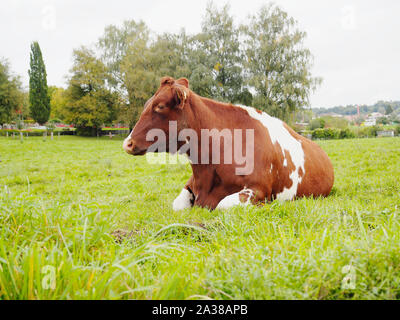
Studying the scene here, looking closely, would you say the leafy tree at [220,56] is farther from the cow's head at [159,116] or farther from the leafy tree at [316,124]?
the leafy tree at [316,124]

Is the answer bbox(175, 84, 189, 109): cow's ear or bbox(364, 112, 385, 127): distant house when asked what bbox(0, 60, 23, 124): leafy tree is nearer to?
bbox(175, 84, 189, 109): cow's ear

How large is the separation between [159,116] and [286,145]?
6.48 ft

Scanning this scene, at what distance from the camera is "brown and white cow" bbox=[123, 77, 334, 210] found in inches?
143

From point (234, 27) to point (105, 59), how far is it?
24.6m

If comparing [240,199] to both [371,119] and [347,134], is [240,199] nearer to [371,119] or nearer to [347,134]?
[347,134]

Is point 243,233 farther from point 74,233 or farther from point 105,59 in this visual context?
point 105,59

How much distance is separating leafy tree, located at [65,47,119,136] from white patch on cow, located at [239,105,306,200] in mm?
43028

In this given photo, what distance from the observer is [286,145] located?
429 centimetres

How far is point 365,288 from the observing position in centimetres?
122

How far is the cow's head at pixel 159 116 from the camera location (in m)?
3.63

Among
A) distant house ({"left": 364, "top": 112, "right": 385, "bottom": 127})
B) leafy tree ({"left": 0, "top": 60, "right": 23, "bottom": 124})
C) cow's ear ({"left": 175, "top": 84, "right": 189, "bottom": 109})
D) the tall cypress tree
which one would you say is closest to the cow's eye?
cow's ear ({"left": 175, "top": 84, "right": 189, "bottom": 109})

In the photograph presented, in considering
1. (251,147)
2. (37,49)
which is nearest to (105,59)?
(37,49)

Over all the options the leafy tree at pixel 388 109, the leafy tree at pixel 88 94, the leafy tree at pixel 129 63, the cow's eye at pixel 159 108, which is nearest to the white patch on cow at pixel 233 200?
the cow's eye at pixel 159 108

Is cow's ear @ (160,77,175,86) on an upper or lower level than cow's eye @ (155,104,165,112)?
upper
